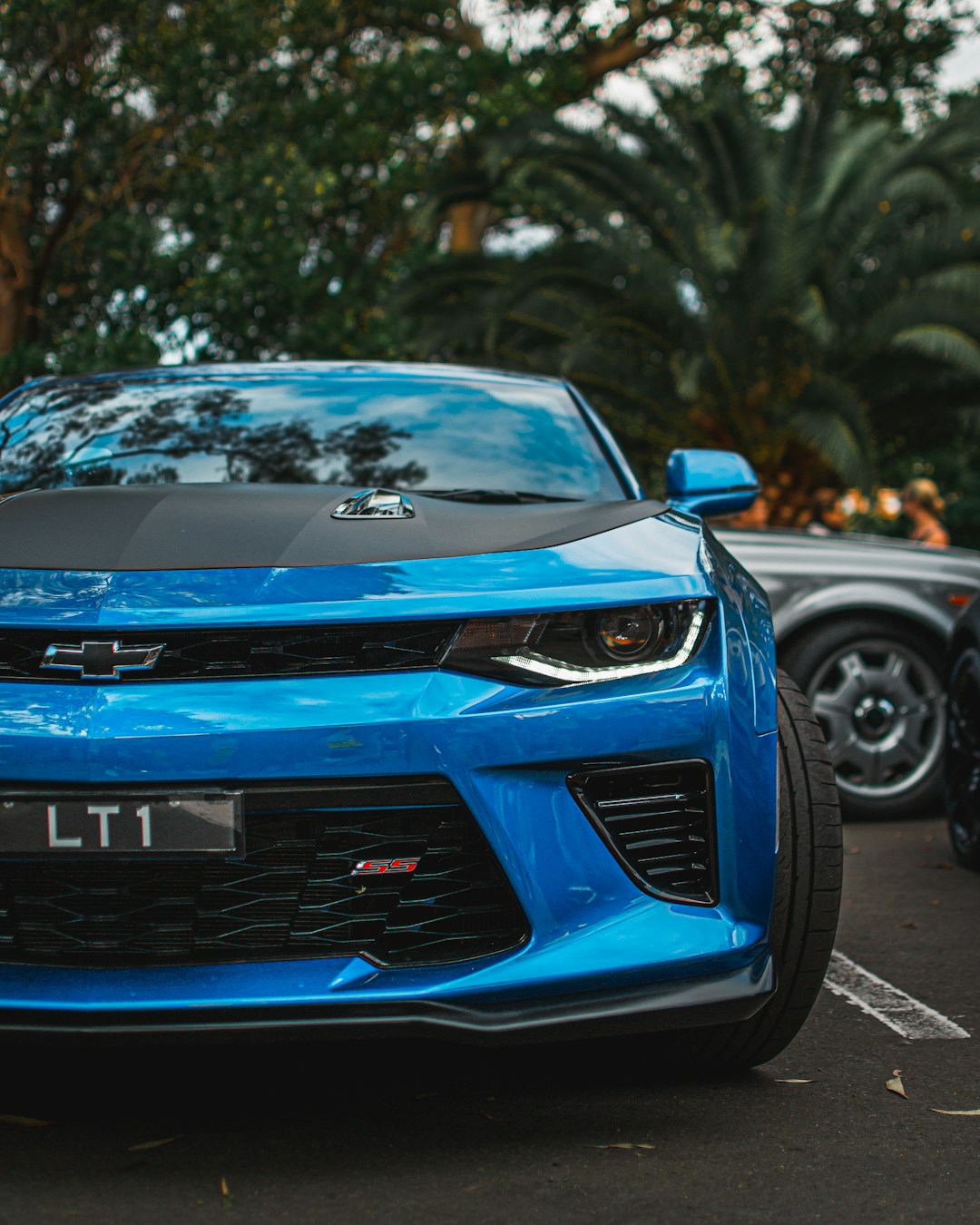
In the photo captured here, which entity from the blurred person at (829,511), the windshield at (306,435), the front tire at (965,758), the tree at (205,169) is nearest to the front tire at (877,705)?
the front tire at (965,758)

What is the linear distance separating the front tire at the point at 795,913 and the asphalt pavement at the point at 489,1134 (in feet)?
0.26

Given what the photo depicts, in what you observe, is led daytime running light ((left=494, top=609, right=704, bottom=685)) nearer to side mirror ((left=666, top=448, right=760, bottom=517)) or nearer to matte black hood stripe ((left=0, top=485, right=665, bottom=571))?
matte black hood stripe ((left=0, top=485, right=665, bottom=571))

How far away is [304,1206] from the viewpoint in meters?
2.21

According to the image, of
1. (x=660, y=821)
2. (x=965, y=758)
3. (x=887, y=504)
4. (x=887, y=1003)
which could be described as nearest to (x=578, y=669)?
(x=660, y=821)

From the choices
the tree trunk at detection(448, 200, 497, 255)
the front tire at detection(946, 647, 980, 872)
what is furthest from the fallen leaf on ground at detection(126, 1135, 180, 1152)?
the tree trunk at detection(448, 200, 497, 255)

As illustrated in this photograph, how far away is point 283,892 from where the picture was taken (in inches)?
91.6

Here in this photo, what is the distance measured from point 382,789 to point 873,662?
4.23 meters

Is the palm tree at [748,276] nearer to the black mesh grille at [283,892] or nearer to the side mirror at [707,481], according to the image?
the side mirror at [707,481]

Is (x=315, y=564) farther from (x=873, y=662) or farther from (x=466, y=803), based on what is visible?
(x=873, y=662)

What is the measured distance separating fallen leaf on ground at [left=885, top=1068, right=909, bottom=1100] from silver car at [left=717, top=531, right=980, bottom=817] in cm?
321

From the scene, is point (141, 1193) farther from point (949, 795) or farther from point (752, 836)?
point (949, 795)

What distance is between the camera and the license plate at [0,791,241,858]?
2.26 metres

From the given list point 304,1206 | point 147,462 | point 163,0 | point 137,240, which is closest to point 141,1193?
point 304,1206

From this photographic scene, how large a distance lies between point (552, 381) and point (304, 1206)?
8.42 ft
